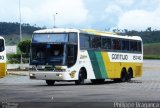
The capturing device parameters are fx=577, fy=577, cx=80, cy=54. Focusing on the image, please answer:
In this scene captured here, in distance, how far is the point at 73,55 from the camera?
108 feet

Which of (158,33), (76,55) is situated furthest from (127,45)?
(158,33)

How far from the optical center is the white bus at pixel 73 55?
32281 millimetres

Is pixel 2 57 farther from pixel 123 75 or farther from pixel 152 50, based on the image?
pixel 152 50

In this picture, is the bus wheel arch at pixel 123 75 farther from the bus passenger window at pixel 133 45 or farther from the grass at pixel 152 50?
the grass at pixel 152 50

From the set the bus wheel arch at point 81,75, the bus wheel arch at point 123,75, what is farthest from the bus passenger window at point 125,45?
the bus wheel arch at point 81,75

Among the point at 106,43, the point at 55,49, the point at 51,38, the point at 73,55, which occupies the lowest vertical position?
the point at 73,55

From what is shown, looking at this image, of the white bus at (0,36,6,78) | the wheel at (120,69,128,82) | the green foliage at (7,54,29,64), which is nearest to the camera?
the white bus at (0,36,6,78)

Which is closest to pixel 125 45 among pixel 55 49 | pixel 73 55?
pixel 73 55

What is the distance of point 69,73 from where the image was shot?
32.5 meters

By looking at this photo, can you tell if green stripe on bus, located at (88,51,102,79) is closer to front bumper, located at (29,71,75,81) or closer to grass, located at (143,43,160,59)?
front bumper, located at (29,71,75,81)

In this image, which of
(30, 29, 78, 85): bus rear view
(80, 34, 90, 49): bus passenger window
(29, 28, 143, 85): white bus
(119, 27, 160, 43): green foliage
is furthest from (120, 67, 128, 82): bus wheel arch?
(119, 27, 160, 43): green foliage

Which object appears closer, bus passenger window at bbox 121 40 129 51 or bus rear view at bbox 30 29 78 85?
bus rear view at bbox 30 29 78 85

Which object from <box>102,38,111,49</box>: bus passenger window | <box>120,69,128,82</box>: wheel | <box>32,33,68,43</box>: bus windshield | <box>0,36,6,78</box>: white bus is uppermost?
<box>32,33,68,43</box>: bus windshield

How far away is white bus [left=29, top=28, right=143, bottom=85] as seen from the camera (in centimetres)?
3228
